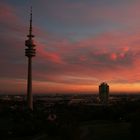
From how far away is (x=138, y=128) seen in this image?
40188 mm

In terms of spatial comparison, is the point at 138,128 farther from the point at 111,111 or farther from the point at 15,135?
the point at 111,111

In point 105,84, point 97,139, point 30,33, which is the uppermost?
point 30,33

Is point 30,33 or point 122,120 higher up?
point 30,33

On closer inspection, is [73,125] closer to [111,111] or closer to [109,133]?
[109,133]

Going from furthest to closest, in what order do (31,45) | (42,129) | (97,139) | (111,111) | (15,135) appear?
1. (31,45)
2. (111,111)
3. (42,129)
4. (15,135)
5. (97,139)

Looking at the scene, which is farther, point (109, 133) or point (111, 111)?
point (111, 111)

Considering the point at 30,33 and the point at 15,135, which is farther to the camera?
the point at 30,33

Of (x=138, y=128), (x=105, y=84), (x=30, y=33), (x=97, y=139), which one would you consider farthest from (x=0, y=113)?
(x=105, y=84)

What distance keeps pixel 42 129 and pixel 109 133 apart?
11.1 metres

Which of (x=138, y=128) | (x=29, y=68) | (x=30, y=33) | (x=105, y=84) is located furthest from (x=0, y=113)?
(x=105, y=84)

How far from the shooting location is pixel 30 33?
115812 millimetres

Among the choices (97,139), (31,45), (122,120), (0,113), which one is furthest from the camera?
(31,45)

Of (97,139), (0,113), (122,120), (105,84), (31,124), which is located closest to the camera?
(97,139)

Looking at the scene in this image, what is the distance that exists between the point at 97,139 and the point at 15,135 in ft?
41.5
